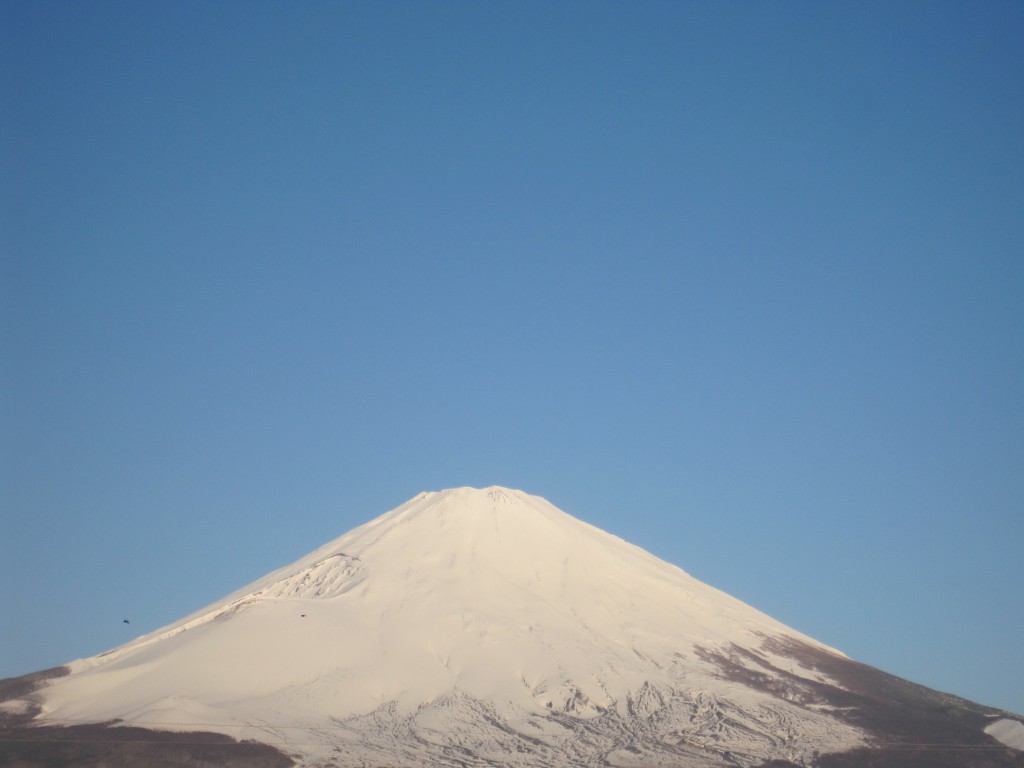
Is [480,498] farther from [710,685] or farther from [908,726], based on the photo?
[908,726]

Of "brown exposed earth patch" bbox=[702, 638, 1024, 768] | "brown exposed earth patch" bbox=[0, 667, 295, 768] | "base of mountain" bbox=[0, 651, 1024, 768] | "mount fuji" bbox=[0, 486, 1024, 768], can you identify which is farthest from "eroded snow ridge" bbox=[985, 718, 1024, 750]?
"brown exposed earth patch" bbox=[0, 667, 295, 768]

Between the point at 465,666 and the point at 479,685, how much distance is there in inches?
165

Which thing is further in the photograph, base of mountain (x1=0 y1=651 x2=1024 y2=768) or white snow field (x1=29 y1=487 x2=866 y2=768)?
white snow field (x1=29 y1=487 x2=866 y2=768)

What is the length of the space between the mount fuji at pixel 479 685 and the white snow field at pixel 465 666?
0.25 meters

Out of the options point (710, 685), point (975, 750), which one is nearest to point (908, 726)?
point (975, 750)

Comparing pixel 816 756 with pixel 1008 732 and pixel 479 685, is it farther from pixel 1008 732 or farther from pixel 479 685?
pixel 479 685

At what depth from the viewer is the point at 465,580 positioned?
124 metres

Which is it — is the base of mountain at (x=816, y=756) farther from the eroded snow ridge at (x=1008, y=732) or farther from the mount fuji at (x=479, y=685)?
the eroded snow ridge at (x=1008, y=732)

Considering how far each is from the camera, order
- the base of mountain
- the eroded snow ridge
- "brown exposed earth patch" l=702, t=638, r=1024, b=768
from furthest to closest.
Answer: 1. the eroded snow ridge
2. "brown exposed earth patch" l=702, t=638, r=1024, b=768
3. the base of mountain

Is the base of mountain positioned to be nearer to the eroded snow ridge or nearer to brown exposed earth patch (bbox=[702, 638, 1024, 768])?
brown exposed earth patch (bbox=[702, 638, 1024, 768])

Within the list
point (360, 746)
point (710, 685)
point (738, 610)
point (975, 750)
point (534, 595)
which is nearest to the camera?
point (360, 746)

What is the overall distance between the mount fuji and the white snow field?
0.25 meters

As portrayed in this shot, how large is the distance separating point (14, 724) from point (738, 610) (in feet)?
266

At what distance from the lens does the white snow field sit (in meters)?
88.6
